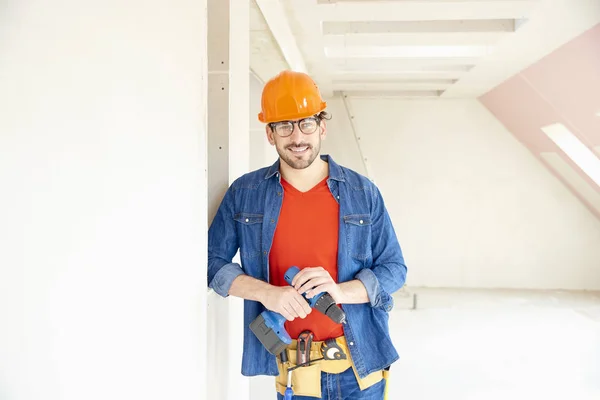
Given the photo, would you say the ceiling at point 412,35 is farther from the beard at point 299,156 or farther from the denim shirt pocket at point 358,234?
the denim shirt pocket at point 358,234

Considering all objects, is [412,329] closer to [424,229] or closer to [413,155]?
[424,229]

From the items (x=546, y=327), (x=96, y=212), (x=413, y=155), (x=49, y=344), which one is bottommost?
(x=546, y=327)

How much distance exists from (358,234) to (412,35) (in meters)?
2.47

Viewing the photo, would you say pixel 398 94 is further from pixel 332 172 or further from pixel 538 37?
pixel 332 172

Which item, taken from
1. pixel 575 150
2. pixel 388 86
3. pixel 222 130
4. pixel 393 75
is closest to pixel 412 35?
pixel 393 75

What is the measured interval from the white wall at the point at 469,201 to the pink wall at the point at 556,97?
0.30m

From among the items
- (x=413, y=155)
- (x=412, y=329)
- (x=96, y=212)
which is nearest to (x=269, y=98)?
(x=96, y=212)

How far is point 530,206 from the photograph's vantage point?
6410mm

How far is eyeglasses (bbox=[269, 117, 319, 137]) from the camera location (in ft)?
5.13

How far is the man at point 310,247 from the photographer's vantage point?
154 centimetres

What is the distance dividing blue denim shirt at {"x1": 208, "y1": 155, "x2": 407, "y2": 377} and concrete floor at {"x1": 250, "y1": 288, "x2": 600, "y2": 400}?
1.88m

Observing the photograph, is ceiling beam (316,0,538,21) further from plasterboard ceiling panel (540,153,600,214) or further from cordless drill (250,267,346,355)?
plasterboard ceiling panel (540,153,600,214)

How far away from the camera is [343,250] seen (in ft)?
5.09

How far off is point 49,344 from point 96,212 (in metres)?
0.19
